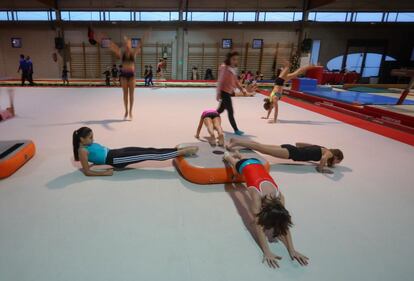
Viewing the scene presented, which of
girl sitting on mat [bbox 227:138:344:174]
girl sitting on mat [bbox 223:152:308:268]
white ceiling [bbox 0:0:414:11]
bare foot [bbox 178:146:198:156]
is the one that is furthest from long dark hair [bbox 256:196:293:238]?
white ceiling [bbox 0:0:414:11]

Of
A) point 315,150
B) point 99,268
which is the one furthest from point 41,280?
point 315,150

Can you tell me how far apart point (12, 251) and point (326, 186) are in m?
2.77

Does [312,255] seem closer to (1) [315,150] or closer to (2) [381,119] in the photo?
(1) [315,150]

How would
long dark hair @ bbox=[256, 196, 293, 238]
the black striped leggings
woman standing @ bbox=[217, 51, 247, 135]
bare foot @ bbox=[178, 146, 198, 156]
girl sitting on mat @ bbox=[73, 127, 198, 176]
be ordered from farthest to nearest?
woman standing @ bbox=[217, 51, 247, 135]
bare foot @ bbox=[178, 146, 198, 156]
the black striped leggings
girl sitting on mat @ bbox=[73, 127, 198, 176]
long dark hair @ bbox=[256, 196, 293, 238]

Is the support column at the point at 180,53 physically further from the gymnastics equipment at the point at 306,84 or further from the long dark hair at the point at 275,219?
the long dark hair at the point at 275,219

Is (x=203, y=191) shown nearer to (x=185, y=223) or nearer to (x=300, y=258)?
(x=185, y=223)

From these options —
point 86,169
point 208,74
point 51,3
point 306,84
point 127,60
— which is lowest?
point 86,169

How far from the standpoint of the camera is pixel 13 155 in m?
2.84

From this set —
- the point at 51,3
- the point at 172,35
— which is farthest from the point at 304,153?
the point at 51,3

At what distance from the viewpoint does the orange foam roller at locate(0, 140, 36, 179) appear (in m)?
2.70

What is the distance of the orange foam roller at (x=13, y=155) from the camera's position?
2.70 metres

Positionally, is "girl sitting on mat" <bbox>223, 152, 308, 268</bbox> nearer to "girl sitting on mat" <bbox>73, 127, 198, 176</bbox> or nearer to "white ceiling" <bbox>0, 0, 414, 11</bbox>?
"girl sitting on mat" <bbox>73, 127, 198, 176</bbox>

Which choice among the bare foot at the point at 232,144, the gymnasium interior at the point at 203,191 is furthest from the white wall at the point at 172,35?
the bare foot at the point at 232,144

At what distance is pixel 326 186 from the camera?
2850 mm
